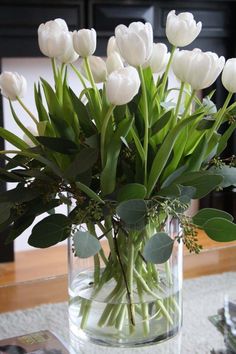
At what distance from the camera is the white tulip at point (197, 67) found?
2.10 feet

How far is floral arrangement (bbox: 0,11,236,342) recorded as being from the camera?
2.23 ft

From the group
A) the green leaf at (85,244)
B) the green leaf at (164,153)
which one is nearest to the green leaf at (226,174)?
the green leaf at (164,153)

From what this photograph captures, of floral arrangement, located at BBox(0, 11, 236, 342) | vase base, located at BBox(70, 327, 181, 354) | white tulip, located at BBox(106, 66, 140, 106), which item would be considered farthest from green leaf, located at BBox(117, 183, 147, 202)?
vase base, located at BBox(70, 327, 181, 354)

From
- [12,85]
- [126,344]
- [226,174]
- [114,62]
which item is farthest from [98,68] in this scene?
[126,344]

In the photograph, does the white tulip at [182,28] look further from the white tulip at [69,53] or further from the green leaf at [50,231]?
the green leaf at [50,231]

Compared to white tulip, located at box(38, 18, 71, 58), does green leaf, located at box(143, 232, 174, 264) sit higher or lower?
lower

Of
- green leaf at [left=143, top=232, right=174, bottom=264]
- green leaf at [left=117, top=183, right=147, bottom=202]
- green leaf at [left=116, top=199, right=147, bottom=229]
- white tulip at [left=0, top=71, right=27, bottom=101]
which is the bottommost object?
green leaf at [left=143, top=232, right=174, bottom=264]

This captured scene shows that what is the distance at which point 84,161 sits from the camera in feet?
→ 2.19

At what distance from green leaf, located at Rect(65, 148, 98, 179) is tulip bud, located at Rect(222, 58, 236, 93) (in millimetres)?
203

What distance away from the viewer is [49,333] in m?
0.97

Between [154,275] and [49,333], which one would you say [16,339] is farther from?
[154,275]

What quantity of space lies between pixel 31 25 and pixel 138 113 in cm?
145

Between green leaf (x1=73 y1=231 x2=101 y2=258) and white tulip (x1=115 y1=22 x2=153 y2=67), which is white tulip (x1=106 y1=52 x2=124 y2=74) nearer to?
white tulip (x1=115 y1=22 x2=153 y2=67)

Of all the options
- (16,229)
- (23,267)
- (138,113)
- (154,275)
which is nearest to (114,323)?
(154,275)
